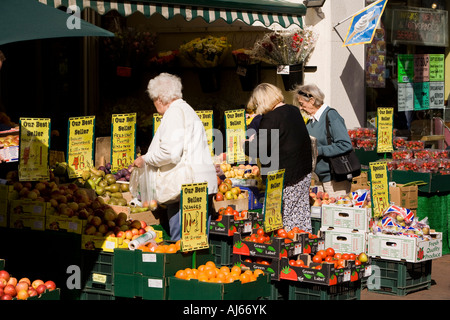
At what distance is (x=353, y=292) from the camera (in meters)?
5.98

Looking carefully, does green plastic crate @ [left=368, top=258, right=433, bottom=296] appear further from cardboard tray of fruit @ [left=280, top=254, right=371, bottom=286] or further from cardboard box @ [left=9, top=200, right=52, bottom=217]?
cardboard box @ [left=9, top=200, right=52, bottom=217]

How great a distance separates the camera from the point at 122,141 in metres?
7.48

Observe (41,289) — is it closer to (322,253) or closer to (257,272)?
(257,272)

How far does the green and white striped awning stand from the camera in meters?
7.89

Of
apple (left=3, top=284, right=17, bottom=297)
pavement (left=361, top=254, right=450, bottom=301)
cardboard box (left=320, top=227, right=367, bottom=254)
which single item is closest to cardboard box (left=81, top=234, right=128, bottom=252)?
apple (left=3, top=284, right=17, bottom=297)

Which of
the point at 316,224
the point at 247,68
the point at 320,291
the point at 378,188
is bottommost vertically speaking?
the point at 320,291

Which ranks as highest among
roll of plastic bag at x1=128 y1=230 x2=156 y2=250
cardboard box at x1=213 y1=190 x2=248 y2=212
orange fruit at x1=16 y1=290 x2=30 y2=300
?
cardboard box at x1=213 y1=190 x2=248 y2=212

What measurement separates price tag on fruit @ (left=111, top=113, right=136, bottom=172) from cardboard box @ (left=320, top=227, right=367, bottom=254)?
2.07 m

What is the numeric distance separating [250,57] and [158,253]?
508 centimetres

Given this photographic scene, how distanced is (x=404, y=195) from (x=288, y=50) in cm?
263

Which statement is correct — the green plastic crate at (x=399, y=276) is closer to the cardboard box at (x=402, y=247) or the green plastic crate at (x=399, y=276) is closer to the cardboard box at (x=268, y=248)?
the cardboard box at (x=402, y=247)

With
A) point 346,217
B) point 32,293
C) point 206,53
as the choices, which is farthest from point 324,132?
point 32,293
